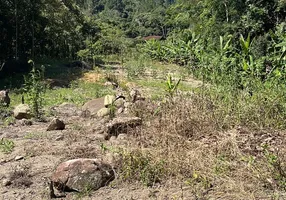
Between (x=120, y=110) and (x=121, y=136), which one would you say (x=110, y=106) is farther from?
(x=121, y=136)

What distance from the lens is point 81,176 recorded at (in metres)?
3.20

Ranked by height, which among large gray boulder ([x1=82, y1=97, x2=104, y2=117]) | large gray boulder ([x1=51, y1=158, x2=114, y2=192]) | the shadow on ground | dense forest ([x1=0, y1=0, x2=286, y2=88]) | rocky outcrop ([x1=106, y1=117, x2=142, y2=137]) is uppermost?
dense forest ([x1=0, y1=0, x2=286, y2=88])

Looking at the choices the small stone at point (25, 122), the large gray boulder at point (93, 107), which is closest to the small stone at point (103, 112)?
the large gray boulder at point (93, 107)

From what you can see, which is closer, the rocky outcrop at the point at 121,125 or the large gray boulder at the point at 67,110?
the rocky outcrop at the point at 121,125

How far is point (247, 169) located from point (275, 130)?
936 mm

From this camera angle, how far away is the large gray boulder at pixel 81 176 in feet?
10.4

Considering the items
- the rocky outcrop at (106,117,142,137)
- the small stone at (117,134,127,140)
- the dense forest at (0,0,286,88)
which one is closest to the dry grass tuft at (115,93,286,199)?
the rocky outcrop at (106,117,142,137)

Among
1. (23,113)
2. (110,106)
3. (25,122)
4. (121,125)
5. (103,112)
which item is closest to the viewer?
(121,125)

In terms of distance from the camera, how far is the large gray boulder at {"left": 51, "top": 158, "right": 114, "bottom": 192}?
317 cm

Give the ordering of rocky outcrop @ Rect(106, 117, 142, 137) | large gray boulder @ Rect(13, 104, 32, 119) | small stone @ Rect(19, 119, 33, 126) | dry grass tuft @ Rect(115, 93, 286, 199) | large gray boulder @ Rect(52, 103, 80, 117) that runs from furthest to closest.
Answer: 1. large gray boulder @ Rect(52, 103, 80, 117)
2. large gray boulder @ Rect(13, 104, 32, 119)
3. small stone @ Rect(19, 119, 33, 126)
4. rocky outcrop @ Rect(106, 117, 142, 137)
5. dry grass tuft @ Rect(115, 93, 286, 199)

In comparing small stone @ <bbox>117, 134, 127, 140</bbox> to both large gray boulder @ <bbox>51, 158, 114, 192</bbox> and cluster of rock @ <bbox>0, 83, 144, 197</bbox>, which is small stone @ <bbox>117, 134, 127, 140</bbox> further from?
large gray boulder @ <bbox>51, 158, 114, 192</bbox>

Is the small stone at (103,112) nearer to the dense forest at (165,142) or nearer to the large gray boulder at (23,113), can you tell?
the dense forest at (165,142)

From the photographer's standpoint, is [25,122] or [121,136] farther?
[25,122]

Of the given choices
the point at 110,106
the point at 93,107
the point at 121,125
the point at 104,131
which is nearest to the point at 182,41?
the point at 93,107
